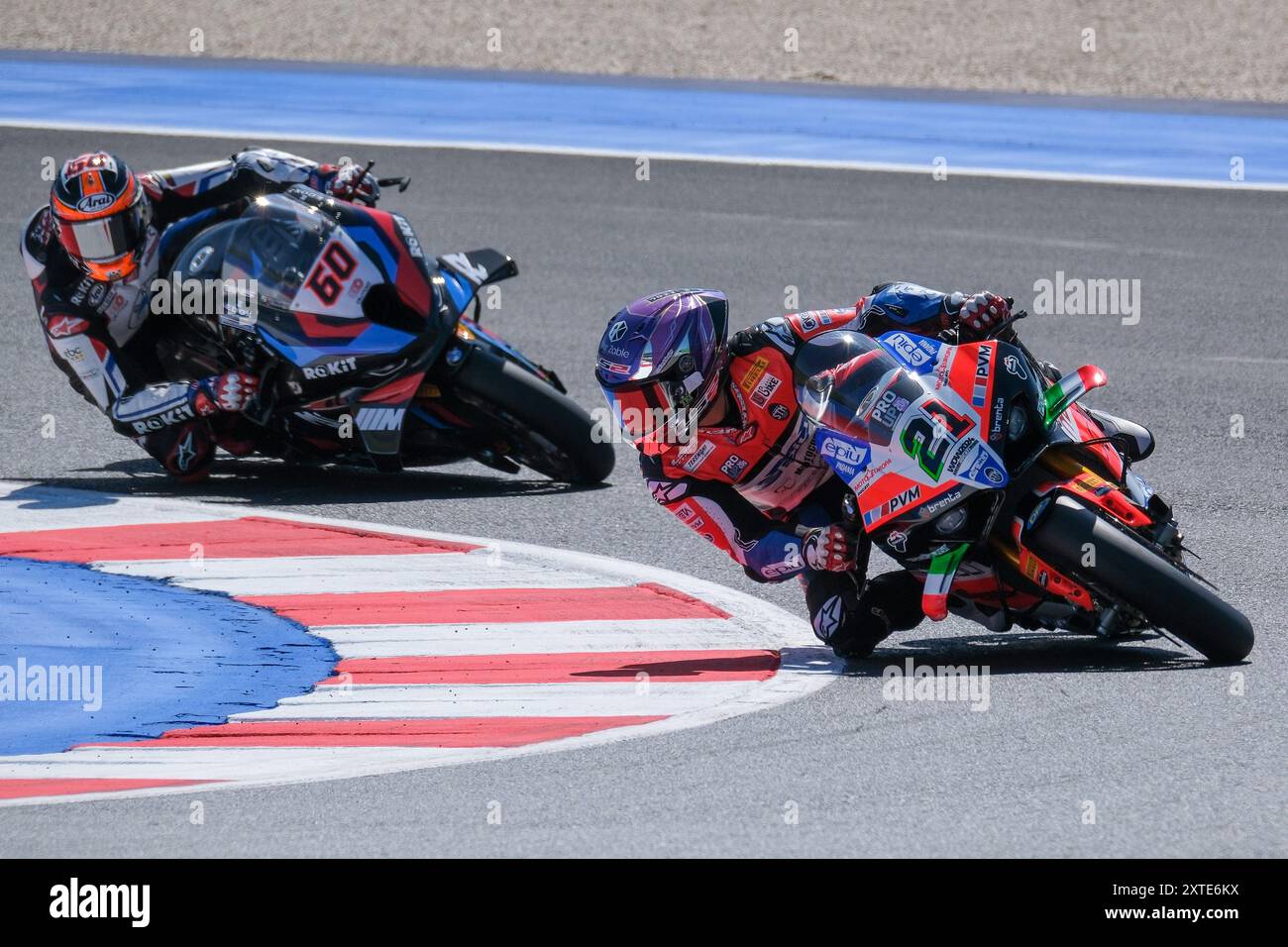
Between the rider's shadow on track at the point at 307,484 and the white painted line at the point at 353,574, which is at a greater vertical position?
the rider's shadow on track at the point at 307,484

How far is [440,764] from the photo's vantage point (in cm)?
568

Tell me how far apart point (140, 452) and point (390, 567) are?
3005mm

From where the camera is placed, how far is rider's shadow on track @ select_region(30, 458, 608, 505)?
986 cm

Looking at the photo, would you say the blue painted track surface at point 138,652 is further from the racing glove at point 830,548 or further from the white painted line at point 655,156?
the white painted line at point 655,156

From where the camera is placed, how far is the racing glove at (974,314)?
7.05 metres

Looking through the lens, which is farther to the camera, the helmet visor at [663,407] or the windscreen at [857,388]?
the helmet visor at [663,407]

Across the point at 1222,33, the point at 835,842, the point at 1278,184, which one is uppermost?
the point at 1222,33

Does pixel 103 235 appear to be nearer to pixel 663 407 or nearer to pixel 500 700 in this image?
pixel 663 407

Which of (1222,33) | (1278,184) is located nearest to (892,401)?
(1278,184)

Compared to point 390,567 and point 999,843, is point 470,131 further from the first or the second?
point 999,843

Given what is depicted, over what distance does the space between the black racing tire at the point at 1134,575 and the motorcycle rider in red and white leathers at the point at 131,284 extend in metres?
4.81

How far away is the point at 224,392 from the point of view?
9852mm

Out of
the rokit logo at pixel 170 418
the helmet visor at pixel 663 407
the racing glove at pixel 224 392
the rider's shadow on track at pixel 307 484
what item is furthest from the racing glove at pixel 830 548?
the rokit logo at pixel 170 418
